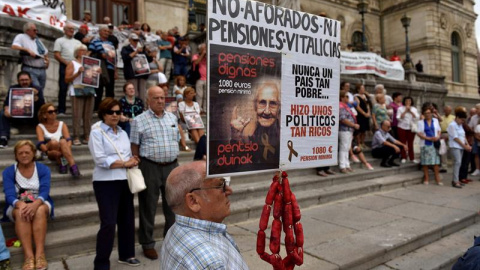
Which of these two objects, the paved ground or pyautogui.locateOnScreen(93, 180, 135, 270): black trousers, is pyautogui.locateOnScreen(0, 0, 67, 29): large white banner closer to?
pyautogui.locateOnScreen(93, 180, 135, 270): black trousers

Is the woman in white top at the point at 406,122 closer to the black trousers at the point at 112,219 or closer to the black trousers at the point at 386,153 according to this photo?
the black trousers at the point at 386,153

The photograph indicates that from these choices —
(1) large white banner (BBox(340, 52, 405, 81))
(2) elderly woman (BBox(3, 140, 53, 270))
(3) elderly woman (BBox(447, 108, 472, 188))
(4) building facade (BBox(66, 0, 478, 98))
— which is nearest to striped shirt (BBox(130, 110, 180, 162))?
(2) elderly woman (BBox(3, 140, 53, 270))

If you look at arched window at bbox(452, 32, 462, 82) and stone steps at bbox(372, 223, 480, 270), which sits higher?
arched window at bbox(452, 32, 462, 82)

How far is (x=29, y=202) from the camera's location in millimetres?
4188

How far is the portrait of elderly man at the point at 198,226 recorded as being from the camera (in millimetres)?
1628

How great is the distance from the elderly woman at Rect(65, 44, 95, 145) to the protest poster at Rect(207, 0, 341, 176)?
518 cm

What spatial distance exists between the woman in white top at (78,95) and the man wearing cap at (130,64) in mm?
1143

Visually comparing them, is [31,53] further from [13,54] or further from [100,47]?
[100,47]

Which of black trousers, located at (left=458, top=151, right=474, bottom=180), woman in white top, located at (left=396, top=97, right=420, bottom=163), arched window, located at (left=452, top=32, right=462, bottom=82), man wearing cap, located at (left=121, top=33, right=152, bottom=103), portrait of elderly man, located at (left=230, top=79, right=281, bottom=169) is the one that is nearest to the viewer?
portrait of elderly man, located at (left=230, top=79, right=281, bottom=169)

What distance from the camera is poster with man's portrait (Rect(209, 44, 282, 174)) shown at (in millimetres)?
2322

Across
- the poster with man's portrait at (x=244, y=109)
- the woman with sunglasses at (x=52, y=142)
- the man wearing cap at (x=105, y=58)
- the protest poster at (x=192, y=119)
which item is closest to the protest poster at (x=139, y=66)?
the man wearing cap at (x=105, y=58)

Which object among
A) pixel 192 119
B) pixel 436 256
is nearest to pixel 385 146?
pixel 436 256

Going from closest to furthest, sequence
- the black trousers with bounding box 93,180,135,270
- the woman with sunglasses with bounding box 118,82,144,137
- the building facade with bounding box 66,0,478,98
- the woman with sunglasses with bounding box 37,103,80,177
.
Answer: the black trousers with bounding box 93,180,135,270, the woman with sunglasses with bounding box 37,103,80,177, the woman with sunglasses with bounding box 118,82,144,137, the building facade with bounding box 66,0,478,98

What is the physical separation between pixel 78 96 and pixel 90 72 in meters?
0.50
